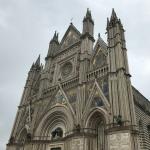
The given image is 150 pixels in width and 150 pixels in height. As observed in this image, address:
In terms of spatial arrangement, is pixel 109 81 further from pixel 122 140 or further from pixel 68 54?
pixel 68 54

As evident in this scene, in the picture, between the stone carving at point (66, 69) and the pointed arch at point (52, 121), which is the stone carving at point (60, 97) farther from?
the stone carving at point (66, 69)

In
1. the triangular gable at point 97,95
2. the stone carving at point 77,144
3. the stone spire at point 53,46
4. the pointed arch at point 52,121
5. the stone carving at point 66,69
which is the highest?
the stone spire at point 53,46

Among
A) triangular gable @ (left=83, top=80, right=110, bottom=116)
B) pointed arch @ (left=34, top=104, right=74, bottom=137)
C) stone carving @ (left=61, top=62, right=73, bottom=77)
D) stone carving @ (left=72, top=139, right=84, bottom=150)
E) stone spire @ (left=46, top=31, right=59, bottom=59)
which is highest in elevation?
stone spire @ (left=46, top=31, right=59, bottom=59)

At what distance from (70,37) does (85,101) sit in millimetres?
13323

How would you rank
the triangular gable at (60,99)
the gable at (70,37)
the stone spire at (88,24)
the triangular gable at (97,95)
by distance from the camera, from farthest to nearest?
the gable at (70,37), the stone spire at (88,24), the triangular gable at (60,99), the triangular gable at (97,95)

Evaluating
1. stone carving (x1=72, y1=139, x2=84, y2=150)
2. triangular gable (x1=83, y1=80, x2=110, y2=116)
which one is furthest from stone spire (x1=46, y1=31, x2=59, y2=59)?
stone carving (x1=72, y1=139, x2=84, y2=150)

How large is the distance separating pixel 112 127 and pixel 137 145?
7.88ft

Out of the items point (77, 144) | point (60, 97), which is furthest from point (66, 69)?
point (77, 144)

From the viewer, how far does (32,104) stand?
29625 millimetres

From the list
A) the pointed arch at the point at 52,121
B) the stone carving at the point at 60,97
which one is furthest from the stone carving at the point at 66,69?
the pointed arch at the point at 52,121

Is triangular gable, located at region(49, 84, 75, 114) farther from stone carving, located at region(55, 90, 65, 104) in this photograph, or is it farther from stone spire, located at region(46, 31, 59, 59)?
stone spire, located at region(46, 31, 59, 59)

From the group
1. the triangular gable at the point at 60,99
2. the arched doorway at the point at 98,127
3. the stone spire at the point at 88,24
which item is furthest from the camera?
the stone spire at the point at 88,24

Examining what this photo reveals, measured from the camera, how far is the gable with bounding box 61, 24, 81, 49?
31.9 metres

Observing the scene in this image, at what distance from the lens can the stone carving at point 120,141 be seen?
17000 mm
